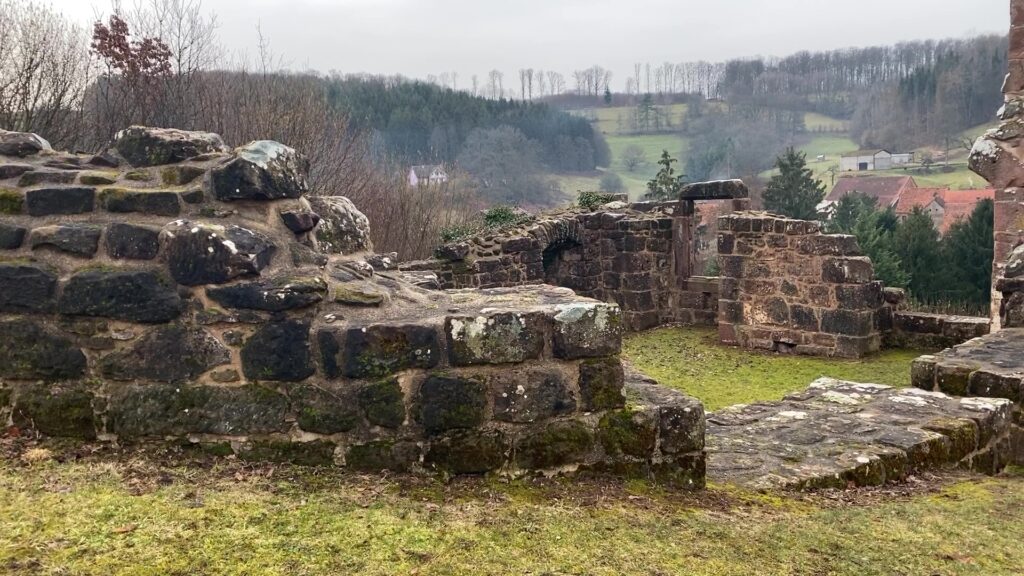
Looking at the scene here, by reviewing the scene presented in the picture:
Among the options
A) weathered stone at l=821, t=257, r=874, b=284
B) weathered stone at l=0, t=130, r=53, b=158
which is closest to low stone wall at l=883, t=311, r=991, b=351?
weathered stone at l=821, t=257, r=874, b=284

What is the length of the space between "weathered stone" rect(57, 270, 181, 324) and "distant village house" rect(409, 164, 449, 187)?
75.6 feet

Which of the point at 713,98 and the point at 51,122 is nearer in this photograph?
the point at 51,122

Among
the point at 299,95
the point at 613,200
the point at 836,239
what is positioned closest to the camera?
the point at 836,239

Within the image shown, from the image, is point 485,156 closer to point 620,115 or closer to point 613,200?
point 613,200

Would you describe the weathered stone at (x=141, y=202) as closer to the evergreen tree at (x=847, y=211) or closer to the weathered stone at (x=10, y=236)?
the weathered stone at (x=10, y=236)

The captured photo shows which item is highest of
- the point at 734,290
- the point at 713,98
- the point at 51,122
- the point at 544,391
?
the point at 713,98

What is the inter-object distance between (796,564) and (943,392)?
13.0ft

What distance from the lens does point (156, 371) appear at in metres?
3.51

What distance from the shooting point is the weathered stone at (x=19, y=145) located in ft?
13.4

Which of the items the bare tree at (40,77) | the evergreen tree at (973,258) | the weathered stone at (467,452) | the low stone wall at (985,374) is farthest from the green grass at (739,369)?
the evergreen tree at (973,258)

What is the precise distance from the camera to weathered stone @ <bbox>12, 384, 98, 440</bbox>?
3508 millimetres

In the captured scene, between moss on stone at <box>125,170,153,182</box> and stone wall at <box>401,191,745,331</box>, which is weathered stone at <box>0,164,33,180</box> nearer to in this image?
moss on stone at <box>125,170,153,182</box>

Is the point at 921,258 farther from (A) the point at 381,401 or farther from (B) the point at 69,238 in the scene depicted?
(B) the point at 69,238

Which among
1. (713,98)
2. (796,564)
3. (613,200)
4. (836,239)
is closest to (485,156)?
(613,200)
